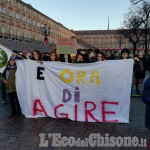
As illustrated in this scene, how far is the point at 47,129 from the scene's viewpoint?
3.79 meters

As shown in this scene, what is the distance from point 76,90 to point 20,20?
47.1 metres

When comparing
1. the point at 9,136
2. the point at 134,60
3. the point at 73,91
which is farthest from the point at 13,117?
the point at 134,60

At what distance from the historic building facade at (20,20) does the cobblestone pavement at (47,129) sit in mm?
38211

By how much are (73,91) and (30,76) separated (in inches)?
51.2

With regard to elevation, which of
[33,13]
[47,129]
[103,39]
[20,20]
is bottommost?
[47,129]

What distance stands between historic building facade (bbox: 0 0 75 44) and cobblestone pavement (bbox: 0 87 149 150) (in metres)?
38.2

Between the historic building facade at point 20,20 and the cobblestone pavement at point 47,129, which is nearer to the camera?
the cobblestone pavement at point 47,129

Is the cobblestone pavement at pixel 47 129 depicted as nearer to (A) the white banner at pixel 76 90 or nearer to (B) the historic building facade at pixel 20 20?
(A) the white banner at pixel 76 90

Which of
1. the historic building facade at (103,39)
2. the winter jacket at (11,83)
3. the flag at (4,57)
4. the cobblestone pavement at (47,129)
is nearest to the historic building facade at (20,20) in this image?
the flag at (4,57)

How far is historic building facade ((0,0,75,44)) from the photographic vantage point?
129 ft

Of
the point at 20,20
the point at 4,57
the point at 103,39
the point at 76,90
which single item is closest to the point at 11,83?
the point at 4,57

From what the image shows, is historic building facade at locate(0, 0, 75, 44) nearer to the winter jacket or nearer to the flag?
the flag

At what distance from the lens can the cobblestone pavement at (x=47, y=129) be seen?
10.6ft

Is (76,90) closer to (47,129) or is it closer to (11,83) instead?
(47,129)
